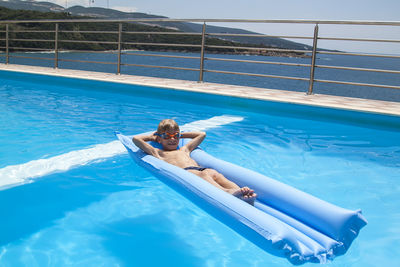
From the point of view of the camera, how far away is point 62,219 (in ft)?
7.82

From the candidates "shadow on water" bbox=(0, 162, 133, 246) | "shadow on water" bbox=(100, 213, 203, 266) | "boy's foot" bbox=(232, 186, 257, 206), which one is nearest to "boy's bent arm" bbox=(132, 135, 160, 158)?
"shadow on water" bbox=(0, 162, 133, 246)

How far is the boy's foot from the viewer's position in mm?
2051

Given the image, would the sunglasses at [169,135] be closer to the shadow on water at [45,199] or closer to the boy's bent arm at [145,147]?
the boy's bent arm at [145,147]

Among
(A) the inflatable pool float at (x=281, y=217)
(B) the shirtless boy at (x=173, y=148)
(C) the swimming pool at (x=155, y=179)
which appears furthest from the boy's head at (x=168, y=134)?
(A) the inflatable pool float at (x=281, y=217)

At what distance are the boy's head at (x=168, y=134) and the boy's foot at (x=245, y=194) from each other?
934 mm

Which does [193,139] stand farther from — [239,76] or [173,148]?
[239,76]

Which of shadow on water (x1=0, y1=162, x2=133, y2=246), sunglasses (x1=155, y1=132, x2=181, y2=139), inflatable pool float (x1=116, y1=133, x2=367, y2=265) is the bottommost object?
shadow on water (x1=0, y1=162, x2=133, y2=246)

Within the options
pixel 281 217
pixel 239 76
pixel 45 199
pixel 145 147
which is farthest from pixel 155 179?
pixel 239 76

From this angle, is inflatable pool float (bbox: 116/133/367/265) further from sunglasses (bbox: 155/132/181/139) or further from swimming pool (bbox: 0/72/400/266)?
sunglasses (bbox: 155/132/181/139)

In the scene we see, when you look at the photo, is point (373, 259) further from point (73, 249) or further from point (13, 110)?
point (13, 110)

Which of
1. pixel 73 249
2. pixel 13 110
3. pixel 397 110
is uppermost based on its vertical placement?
pixel 397 110

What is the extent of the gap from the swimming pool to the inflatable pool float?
0.29m

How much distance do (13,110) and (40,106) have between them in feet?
1.38

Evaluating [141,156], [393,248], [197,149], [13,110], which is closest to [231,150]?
[197,149]
